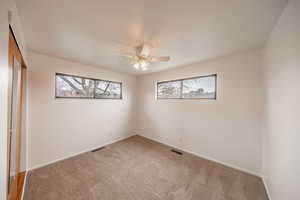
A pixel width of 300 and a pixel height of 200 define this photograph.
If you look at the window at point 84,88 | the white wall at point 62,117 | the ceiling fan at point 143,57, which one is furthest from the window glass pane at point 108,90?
the ceiling fan at point 143,57

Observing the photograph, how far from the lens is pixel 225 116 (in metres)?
2.51

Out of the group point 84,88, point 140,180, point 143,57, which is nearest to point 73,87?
point 84,88

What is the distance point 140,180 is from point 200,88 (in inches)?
98.7

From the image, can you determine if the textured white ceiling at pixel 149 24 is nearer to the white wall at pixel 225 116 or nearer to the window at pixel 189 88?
the white wall at pixel 225 116

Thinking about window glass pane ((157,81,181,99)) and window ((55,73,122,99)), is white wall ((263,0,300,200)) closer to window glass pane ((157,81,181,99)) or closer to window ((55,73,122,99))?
window glass pane ((157,81,181,99))

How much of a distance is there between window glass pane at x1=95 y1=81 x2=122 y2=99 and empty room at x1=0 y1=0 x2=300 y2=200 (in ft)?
0.12

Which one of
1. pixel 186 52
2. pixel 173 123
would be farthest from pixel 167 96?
pixel 186 52

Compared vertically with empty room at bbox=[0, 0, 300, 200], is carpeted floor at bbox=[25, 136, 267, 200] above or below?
below

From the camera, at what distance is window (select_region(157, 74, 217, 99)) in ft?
9.12

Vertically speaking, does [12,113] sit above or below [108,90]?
below

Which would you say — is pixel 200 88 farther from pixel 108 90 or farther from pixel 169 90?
pixel 108 90

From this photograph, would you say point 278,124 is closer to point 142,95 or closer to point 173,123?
point 173,123

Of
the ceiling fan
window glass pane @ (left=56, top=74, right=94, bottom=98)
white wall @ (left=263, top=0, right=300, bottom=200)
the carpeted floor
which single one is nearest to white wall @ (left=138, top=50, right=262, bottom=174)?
the carpeted floor

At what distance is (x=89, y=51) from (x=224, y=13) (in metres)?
2.38
